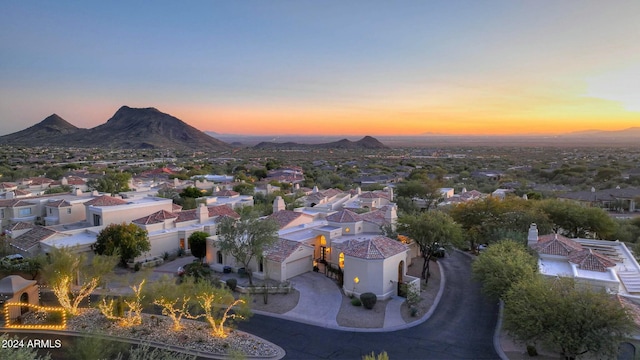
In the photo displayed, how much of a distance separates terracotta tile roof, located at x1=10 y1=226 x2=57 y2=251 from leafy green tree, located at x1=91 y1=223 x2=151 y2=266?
3.95 m

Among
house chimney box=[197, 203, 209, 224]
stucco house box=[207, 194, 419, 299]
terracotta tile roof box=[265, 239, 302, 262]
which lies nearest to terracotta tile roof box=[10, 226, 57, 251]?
house chimney box=[197, 203, 209, 224]

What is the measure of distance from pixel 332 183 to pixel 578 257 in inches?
2287

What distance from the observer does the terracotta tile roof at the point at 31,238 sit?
1258 inches

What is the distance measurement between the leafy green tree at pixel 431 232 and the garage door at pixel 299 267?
25.3 ft

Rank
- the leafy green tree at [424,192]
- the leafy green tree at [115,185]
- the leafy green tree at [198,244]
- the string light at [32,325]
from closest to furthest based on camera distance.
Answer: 1. the string light at [32,325]
2. the leafy green tree at [198,244]
3. the leafy green tree at [115,185]
4. the leafy green tree at [424,192]

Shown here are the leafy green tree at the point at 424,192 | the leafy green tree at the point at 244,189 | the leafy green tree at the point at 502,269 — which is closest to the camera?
the leafy green tree at the point at 502,269

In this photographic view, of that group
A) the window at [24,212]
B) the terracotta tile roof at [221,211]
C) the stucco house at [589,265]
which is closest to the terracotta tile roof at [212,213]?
the terracotta tile roof at [221,211]

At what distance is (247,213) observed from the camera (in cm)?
2994

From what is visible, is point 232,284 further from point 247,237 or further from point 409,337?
point 409,337

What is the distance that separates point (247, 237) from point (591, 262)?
21.2 metres

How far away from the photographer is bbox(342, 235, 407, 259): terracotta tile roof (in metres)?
27.0

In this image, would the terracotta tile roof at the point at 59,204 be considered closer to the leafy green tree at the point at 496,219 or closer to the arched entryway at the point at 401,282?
the arched entryway at the point at 401,282

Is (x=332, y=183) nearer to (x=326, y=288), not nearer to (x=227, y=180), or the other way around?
(x=227, y=180)

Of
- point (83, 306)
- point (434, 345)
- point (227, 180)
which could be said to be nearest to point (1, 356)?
point (83, 306)
